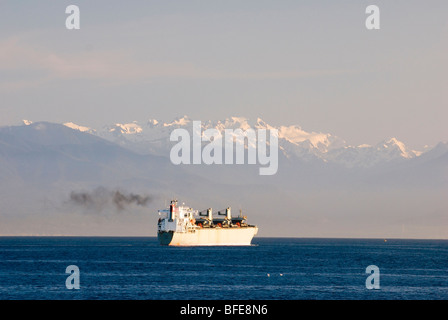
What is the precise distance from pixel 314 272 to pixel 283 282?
1060 inches

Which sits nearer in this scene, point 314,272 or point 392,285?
point 392,285

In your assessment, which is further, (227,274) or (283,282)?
(227,274)

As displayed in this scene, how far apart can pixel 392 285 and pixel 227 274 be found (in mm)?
30511

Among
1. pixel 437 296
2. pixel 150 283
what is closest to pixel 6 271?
pixel 150 283

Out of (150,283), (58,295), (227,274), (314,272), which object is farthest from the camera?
(314,272)

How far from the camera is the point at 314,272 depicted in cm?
14050

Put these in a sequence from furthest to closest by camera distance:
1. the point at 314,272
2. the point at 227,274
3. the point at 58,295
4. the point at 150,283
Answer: the point at 314,272
the point at 227,274
the point at 150,283
the point at 58,295
